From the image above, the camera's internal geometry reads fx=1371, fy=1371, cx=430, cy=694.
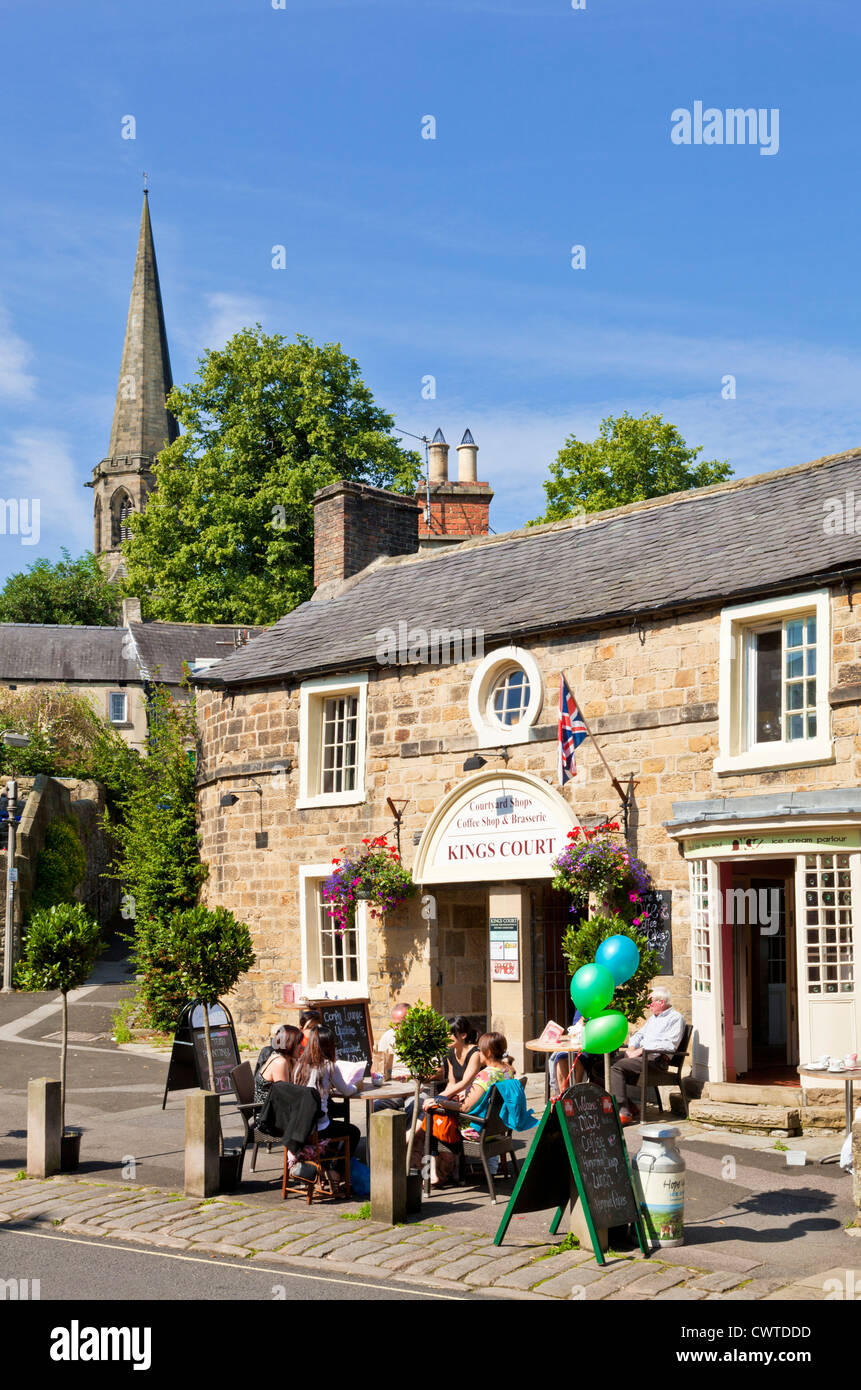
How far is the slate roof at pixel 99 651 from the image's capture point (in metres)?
47.6

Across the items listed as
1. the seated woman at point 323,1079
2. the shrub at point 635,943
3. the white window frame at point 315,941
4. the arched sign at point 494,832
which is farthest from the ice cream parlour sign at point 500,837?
the seated woman at point 323,1079

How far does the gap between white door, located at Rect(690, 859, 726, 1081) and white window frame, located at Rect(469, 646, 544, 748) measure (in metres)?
3.16

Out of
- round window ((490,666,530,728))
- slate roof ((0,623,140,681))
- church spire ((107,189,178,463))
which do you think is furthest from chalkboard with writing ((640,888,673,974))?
church spire ((107,189,178,463))

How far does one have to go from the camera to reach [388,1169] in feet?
32.3

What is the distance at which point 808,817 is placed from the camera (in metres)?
13.4

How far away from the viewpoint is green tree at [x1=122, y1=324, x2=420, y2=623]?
37.0 meters

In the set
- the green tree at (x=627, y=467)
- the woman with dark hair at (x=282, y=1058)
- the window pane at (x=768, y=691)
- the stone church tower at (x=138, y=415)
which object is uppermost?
the stone church tower at (x=138, y=415)

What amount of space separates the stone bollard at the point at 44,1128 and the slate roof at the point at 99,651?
113ft

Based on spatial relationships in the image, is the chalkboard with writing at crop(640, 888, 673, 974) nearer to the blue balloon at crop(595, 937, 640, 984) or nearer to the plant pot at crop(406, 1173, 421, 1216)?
the blue balloon at crop(595, 937, 640, 984)

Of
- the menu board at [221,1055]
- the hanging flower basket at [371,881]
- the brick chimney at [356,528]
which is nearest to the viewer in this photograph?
the menu board at [221,1055]

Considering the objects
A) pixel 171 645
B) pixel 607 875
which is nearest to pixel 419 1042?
pixel 607 875

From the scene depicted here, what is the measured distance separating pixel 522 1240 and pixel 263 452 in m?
31.5

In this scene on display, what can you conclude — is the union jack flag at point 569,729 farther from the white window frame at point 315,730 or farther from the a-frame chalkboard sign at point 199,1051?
the a-frame chalkboard sign at point 199,1051
